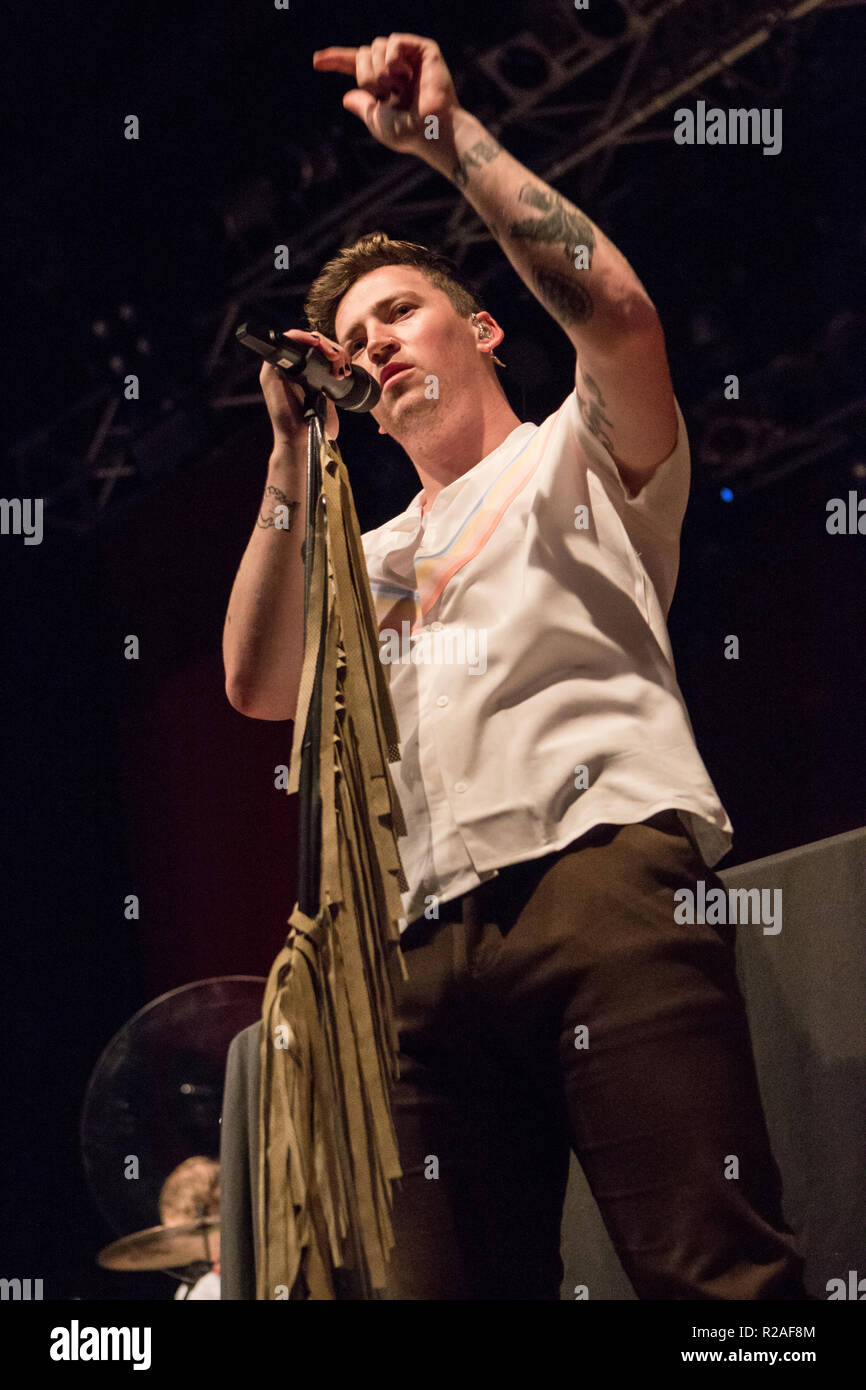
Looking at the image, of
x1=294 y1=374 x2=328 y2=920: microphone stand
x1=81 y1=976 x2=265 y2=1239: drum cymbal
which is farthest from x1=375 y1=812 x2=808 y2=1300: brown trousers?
x1=81 y1=976 x2=265 y2=1239: drum cymbal

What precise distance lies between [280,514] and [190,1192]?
1.43 metres

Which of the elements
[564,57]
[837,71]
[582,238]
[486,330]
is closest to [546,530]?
[582,238]

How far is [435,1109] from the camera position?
1376 millimetres

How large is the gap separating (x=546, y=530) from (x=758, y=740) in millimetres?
1041

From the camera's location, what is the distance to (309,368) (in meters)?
1.47

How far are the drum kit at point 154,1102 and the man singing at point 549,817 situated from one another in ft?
3.03

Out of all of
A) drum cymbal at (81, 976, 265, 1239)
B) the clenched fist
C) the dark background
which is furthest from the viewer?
drum cymbal at (81, 976, 265, 1239)

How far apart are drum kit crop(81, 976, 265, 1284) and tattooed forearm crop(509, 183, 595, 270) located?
144 centimetres

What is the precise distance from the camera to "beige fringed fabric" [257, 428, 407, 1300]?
128 centimetres

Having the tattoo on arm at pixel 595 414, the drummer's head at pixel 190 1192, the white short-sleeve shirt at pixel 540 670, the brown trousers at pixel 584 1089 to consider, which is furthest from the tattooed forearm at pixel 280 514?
the drummer's head at pixel 190 1192

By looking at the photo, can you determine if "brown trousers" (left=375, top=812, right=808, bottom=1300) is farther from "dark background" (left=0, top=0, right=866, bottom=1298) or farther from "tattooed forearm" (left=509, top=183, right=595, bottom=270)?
"dark background" (left=0, top=0, right=866, bottom=1298)

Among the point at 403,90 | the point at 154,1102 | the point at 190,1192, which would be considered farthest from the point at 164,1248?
the point at 403,90

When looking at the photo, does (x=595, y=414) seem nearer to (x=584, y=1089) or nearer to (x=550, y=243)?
(x=550, y=243)

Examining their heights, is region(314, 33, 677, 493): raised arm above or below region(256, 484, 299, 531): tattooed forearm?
above
